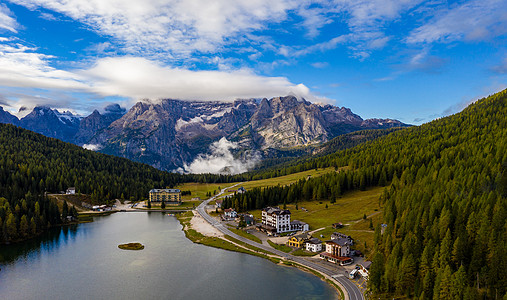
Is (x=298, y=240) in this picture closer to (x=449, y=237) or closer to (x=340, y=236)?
(x=340, y=236)

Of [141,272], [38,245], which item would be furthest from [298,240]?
[38,245]

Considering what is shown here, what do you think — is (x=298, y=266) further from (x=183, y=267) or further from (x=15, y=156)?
(x=15, y=156)

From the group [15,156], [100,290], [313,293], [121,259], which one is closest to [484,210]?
[313,293]

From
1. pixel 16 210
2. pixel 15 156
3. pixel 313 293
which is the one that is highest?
→ pixel 15 156

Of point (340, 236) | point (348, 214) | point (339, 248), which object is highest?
point (348, 214)

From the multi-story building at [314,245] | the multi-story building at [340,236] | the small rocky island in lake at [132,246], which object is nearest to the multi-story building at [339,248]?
the multi-story building at [314,245]
